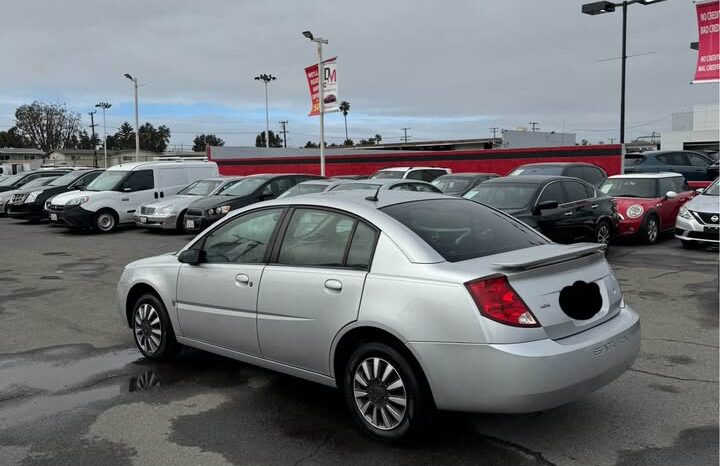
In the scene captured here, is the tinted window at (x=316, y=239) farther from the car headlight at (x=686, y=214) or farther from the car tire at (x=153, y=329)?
the car headlight at (x=686, y=214)

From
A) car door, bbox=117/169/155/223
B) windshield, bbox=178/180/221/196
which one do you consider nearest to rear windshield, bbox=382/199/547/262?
windshield, bbox=178/180/221/196

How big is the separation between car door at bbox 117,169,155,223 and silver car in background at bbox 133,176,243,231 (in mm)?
396

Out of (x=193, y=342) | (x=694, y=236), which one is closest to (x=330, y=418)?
(x=193, y=342)

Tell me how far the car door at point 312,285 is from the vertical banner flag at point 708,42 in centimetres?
1072

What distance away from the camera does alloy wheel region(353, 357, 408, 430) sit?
12.4 feet

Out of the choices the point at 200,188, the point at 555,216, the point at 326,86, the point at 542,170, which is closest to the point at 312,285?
the point at 555,216

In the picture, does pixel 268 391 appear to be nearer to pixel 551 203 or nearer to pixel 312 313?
pixel 312 313

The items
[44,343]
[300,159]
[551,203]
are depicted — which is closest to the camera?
[44,343]

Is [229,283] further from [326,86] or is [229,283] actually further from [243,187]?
[326,86]

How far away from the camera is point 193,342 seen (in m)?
5.16

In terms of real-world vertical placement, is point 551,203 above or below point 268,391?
above

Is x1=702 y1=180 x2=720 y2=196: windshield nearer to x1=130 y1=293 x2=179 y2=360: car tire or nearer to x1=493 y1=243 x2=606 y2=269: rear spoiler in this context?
x1=493 y1=243 x2=606 y2=269: rear spoiler

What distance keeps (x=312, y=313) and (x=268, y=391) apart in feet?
3.58

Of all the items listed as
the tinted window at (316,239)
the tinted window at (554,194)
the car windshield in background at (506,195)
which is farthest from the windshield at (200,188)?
the tinted window at (316,239)
